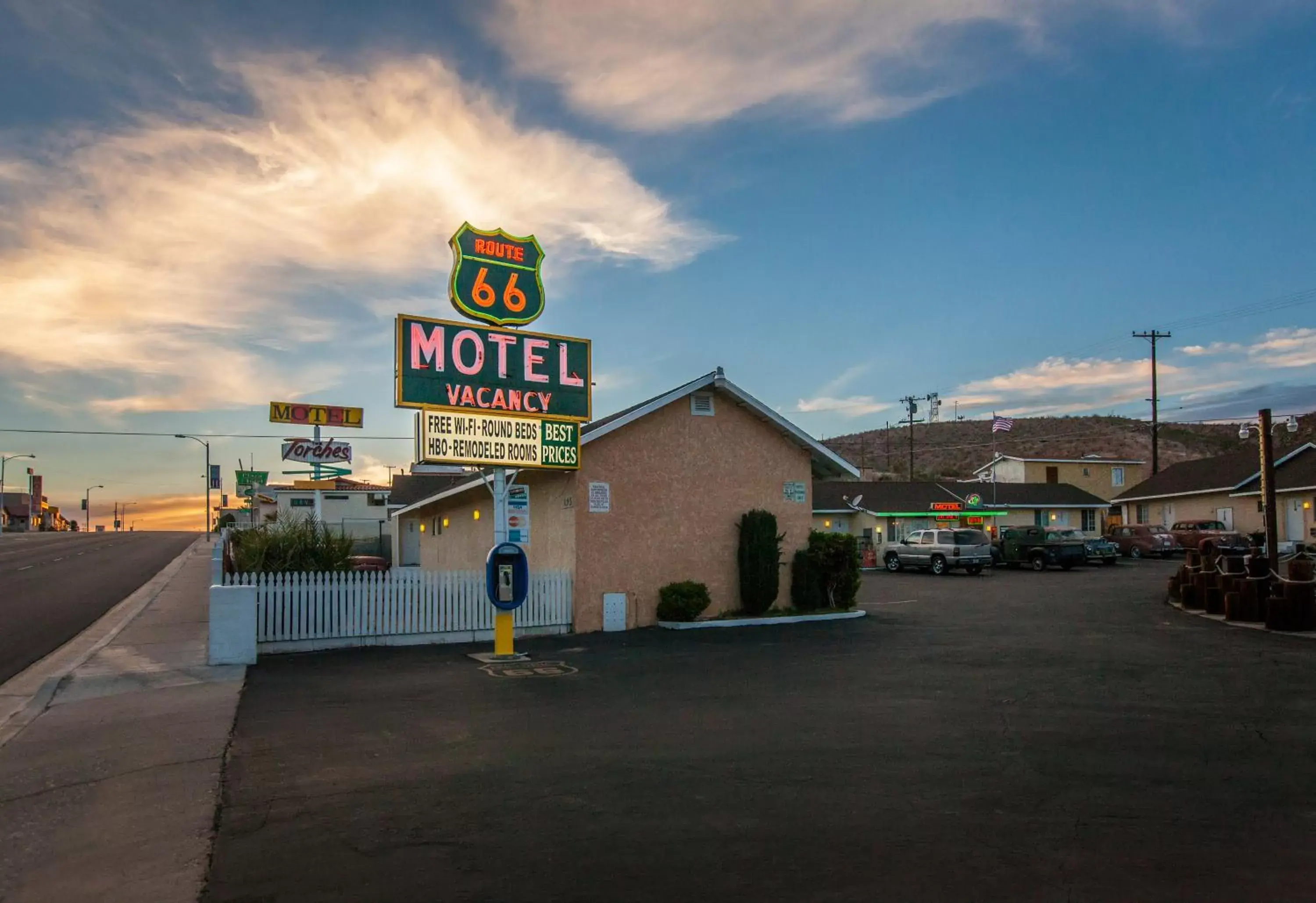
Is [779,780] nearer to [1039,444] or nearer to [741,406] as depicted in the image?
[741,406]

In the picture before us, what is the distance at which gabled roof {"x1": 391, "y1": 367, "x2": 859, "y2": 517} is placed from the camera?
17.6 m

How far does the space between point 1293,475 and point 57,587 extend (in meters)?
51.2

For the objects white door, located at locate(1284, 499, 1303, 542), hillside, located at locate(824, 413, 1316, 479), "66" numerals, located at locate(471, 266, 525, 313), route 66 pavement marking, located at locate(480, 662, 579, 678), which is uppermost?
hillside, located at locate(824, 413, 1316, 479)

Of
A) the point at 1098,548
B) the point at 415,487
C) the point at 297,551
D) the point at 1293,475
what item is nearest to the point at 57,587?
the point at 297,551

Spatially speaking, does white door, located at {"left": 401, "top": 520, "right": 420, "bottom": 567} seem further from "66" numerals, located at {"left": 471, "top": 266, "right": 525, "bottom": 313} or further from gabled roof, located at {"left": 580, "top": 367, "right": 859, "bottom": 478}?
"66" numerals, located at {"left": 471, "top": 266, "right": 525, "bottom": 313}

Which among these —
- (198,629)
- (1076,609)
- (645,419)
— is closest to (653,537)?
(645,419)

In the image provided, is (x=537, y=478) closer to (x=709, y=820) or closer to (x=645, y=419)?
(x=645, y=419)

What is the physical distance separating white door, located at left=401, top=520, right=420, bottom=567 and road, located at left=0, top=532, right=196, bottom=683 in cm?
1021

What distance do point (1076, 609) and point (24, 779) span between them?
20.2 metres

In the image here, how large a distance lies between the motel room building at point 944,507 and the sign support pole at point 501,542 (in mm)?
30026

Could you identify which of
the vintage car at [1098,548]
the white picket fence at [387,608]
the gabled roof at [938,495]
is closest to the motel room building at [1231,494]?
the gabled roof at [938,495]

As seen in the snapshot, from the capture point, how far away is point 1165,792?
6.75m

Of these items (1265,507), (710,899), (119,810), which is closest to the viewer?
(710,899)

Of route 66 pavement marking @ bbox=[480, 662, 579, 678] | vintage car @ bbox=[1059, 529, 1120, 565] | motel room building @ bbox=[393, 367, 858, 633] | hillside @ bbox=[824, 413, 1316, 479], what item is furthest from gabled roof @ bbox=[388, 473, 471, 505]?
hillside @ bbox=[824, 413, 1316, 479]
